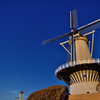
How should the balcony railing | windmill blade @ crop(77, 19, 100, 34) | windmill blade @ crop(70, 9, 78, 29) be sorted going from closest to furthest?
1. the balcony railing
2. windmill blade @ crop(77, 19, 100, 34)
3. windmill blade @ crop(70, 9, 78, 29)

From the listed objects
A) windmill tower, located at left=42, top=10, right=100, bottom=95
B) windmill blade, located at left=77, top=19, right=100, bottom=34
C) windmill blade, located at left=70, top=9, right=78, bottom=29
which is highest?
→ windmill blade, located at left=70, top=9, right=78, bottom=29

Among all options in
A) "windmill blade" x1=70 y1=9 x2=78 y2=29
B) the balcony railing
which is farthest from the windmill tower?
"windmill blade" x1=70 y1=9 x2=78 y2=29

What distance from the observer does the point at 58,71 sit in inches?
800

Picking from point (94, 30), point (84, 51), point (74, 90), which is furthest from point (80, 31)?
point (74, 90)

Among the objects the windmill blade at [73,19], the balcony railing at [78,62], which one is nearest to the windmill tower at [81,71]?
the balcony railing at [78,62]

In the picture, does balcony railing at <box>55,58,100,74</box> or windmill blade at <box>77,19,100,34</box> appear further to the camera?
windmill blade at <box>77,19,100,34</box>

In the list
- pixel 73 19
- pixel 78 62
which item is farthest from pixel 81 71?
pixel 73 19

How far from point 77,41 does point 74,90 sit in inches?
336

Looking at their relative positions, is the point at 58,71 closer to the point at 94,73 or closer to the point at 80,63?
the point at 80,63

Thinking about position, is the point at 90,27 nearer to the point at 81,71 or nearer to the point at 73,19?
the point at 73,19

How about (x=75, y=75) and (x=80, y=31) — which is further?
(x=80, y=31)

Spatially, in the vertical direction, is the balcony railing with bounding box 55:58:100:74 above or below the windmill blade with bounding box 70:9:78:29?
below

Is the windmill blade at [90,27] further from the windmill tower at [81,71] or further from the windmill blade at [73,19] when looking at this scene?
the windmill blade at [73,19]

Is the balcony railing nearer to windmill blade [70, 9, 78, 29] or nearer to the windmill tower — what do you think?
the windmill tower
